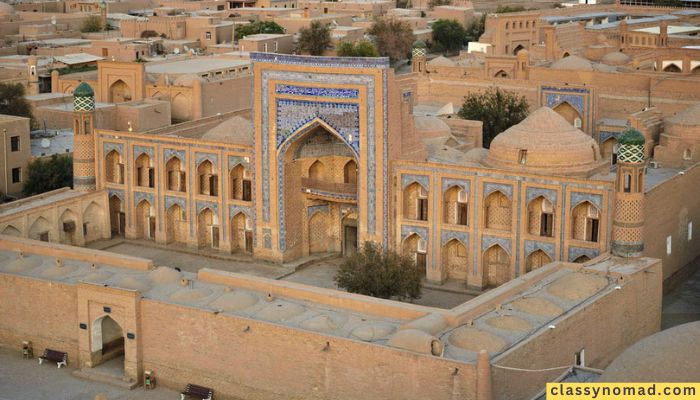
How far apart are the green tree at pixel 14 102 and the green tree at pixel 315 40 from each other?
24.9 meters

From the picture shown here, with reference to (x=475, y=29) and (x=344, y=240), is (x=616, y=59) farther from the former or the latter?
(x=475, y=29)

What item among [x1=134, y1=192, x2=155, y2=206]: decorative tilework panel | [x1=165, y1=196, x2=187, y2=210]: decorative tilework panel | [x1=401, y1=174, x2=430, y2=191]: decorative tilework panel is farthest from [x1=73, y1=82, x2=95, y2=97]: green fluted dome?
[x1=401, y1=174, x2=430, y2=191]: decorative tilework panel

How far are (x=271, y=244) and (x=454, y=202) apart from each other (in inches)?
191

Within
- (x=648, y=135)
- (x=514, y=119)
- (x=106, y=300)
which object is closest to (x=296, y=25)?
(x=514, y=119)

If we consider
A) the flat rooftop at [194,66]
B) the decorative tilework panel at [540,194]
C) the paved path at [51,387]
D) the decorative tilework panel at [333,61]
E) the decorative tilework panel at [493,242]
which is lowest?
the paved path at [51,387]

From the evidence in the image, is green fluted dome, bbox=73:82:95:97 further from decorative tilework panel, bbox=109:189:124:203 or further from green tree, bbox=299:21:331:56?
green tree, bbox=299:21:331:56

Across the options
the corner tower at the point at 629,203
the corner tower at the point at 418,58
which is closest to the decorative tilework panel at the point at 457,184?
the corner tower at the point at 629,203

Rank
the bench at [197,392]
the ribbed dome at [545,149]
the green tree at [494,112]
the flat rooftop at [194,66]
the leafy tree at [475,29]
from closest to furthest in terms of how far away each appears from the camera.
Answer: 1. the bench at [197,392]
2. the ribbed dome at [545,149]
3. the green tree at [494,112]
4. the flat rooftop at [194,66]
5. the leafy tree at [475,29]

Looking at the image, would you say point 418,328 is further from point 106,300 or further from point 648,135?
point 648,135

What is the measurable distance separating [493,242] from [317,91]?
548cm

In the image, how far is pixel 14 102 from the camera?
145 feet

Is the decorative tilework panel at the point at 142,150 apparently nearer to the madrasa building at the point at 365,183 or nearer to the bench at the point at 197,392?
the madrasa building at the point at 365,183

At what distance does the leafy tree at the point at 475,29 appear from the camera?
77969 millimetres

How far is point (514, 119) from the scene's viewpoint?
42844 mm
